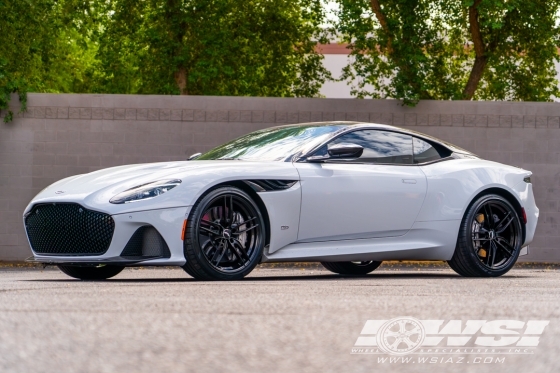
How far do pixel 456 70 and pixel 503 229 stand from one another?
40.0 ft

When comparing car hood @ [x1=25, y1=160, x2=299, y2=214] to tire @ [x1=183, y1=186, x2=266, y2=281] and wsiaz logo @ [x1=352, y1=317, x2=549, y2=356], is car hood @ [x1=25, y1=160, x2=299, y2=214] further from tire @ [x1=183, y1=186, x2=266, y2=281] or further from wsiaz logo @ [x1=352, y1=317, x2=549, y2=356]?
wsiaz logo @ [x1=352, y1=317, x2=549, y2=356]

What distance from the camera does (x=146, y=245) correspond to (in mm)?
8094

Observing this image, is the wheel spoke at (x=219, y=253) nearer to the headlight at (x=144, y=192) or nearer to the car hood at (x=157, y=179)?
the car hood at (x=157, y=179)

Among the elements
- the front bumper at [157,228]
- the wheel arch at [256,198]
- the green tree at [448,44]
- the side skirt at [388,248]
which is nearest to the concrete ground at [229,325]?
the front bumper at [157,228]

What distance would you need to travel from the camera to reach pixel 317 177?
8820 millimetres

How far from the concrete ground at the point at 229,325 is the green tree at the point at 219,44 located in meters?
14.1

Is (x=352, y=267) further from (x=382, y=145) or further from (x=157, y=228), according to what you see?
(x=157, y=228)

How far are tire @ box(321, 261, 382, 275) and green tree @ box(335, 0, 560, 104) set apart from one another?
5267mm

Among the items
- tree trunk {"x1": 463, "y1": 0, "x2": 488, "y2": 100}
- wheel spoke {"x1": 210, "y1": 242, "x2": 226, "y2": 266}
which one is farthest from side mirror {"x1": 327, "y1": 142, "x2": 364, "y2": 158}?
tree trunk {"x1": 463, "y1": 0, "x2": 488, "y2": 100}

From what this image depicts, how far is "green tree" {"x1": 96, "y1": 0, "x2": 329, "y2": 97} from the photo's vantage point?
20.8m

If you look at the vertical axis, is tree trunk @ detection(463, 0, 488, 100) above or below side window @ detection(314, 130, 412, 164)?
above

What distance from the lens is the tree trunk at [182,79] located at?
2157 cm

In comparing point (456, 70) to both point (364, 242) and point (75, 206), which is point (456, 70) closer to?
point (364, 242)

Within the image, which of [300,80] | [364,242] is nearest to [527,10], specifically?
[300,80]
